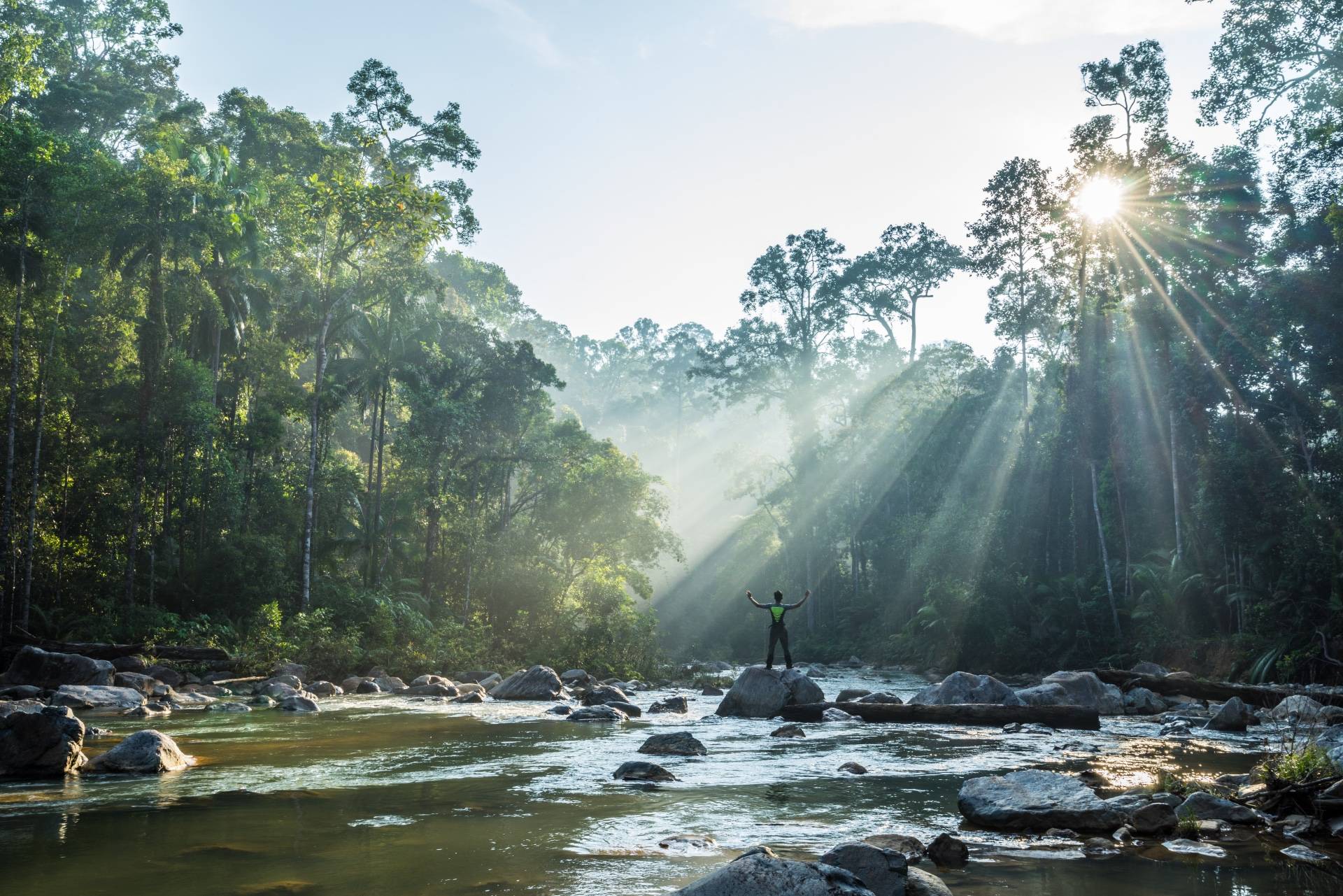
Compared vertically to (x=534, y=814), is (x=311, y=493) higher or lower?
higher

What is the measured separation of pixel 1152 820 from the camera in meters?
6.38

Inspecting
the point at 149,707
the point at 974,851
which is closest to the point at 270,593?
the point at 149,707

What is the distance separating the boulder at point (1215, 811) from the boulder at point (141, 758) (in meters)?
9.17

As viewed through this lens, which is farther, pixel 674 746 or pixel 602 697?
pixel 602 697

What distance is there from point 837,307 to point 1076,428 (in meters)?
17.0

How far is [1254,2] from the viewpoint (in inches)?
928

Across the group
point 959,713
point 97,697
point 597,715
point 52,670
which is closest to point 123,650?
point 52,670

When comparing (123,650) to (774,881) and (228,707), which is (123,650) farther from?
(774,881)

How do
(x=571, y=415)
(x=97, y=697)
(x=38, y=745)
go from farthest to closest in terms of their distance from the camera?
(x=571, y=415), (x=97, y=697), (x=38, y=745)

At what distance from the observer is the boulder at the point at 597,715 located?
15461 millimetres

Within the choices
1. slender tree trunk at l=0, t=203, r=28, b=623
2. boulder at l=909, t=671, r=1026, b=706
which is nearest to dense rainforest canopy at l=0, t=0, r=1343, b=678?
slender tree trunk at l=0, t=203, r=28, b=623

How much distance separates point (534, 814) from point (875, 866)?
3.48 m

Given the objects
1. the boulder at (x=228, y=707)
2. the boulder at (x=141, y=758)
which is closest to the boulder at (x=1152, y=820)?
the boulder at (x=141, y=758)

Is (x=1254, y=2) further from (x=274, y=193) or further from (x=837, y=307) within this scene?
(x=274, y=193)
